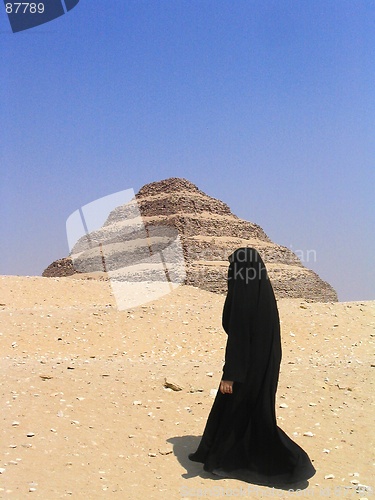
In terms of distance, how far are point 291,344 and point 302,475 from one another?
806 cm

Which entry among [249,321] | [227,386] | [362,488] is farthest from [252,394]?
[362,488]

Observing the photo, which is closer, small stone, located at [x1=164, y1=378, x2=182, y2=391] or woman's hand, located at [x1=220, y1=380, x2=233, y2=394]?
woman's hand, located at [x1=220, y1=380, x2=233, y2=394]

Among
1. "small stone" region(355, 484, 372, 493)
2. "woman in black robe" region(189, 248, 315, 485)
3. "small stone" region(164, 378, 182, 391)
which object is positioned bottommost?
"small stone" region(355, 484, 372, 493)

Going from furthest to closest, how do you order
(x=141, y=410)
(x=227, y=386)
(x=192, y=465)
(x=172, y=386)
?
(x=172, y=386)
(x=141, y=410)
(x=192, y=465)
(x=227, y=386)

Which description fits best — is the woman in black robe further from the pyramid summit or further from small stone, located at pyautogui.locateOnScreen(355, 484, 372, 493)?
the pyramid summit

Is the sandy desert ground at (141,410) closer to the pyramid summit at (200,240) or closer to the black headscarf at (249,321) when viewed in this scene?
the black headscarf at (249,321)

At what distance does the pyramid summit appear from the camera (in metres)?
32.0

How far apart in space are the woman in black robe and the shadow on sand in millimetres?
45

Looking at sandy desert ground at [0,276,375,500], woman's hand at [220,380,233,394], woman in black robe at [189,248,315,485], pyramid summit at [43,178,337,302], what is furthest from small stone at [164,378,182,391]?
pyramid summit at [43,178,337,302]

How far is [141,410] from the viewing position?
20.9 feet

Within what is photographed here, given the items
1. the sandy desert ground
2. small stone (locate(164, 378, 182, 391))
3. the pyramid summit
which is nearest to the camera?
the sandy desert ground

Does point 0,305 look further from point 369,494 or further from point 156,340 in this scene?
point 369,494

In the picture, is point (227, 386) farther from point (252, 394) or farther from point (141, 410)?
point (141, 410)

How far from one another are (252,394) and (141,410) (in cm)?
215
